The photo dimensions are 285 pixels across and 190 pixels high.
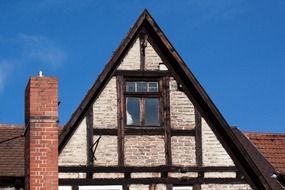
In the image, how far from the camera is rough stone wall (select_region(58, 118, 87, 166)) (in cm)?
1800

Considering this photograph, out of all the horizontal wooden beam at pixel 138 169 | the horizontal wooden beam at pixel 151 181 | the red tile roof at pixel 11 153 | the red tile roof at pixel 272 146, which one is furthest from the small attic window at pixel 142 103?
the red tile roof at pixel 272 146

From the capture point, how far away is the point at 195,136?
61.6 feet

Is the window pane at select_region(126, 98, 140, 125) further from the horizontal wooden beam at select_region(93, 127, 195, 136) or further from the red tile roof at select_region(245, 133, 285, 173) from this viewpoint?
the red tile roof at select_region(245, 133, 285, 173)

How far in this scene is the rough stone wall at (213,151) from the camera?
18.7m

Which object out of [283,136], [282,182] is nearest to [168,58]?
[282,182]

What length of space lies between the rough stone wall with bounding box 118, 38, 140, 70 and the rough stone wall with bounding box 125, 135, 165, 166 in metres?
1.91

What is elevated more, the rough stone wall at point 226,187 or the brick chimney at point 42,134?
the brick chimney at point 42,134

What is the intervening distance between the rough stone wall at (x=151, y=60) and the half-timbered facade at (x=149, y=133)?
1.1 inches

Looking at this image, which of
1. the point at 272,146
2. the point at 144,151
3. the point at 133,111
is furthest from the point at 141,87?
the point at 272,146

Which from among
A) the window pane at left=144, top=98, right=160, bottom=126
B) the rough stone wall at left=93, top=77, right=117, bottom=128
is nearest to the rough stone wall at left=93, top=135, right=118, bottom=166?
the rough stone wall at left=93, top=77, right=117, bottom=128

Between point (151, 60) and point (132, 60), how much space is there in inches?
20.7

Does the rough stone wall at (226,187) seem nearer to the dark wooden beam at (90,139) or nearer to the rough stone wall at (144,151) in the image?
the rough stone wall at (144,151)

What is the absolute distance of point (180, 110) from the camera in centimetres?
1891

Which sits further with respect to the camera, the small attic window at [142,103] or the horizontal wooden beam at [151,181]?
the small attic window at [142,103]
